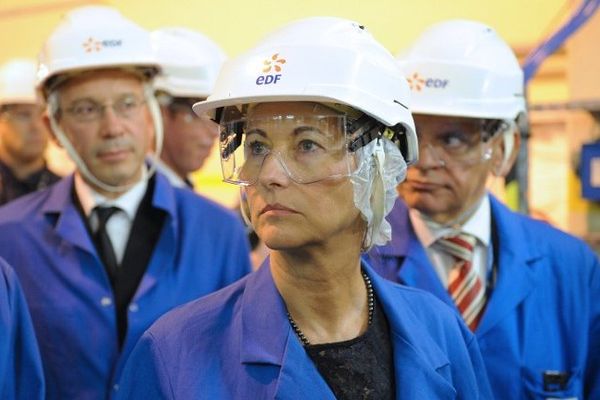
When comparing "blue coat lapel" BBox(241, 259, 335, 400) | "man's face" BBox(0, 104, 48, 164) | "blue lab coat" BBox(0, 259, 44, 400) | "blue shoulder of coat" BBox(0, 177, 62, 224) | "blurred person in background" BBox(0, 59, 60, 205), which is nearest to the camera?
"blue coat lapel" BBox(241, 259, 335, 400)

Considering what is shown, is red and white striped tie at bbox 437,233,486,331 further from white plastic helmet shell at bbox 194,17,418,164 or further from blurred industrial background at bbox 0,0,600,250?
blurred industrial background at bbox 0,0,600,250

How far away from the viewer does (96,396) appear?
2281mm

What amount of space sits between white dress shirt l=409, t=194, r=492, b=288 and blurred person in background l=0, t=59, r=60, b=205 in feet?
9.14

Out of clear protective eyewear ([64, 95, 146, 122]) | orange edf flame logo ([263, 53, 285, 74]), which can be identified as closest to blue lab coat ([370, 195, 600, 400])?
orange edf flame logo ([263, 53, 285, 74])

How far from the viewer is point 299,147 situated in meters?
1.61

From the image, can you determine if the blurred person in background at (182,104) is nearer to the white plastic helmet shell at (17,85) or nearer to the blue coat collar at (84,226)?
the blue coat collar at (84,226)

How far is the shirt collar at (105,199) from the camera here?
252 cm

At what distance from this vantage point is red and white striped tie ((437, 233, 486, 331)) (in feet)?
7.69

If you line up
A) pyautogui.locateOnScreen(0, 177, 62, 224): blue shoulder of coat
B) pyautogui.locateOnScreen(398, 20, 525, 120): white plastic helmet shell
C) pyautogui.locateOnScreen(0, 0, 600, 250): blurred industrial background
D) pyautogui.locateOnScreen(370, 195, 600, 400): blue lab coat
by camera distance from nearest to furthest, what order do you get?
pyautogui.locateOnScreen(370, 195, 600, 400): blue lab coat < pyautogui.locateOnScreen(398, 20, 525, 120): white plastic helmet shell < pyautogui.locateOnScreen(0, 177, 62, 224): blue shoulder of coat < pyautogui.locateOnScreen(0, 0, 600, 250): blurred industrial background

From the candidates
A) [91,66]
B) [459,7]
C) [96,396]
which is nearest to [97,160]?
[91,66]

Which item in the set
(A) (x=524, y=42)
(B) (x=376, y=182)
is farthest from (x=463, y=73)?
(A) (x=524, y=42)

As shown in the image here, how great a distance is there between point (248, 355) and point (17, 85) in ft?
12.7

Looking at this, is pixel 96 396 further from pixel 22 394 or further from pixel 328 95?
pixel 328 95

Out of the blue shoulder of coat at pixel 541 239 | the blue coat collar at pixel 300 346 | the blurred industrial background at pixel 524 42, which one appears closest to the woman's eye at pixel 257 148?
the blue coat collar at pixel 300 346
